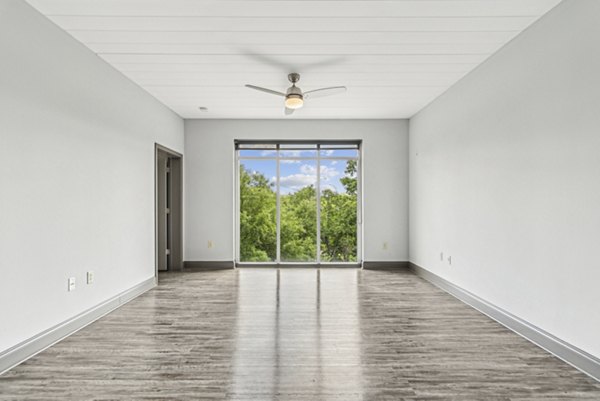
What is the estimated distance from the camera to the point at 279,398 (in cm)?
215

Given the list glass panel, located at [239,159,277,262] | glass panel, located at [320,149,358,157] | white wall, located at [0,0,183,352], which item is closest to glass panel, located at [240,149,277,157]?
glass panel, located at [239,159,277,262]

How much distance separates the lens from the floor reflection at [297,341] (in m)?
2.30

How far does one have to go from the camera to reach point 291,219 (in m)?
6.78

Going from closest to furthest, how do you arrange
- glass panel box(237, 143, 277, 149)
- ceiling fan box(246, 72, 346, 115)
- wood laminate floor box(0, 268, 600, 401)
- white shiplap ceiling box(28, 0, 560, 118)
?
wood laminate floor box(0, 268, 600, 401) < white shiplap ceiling box(28, 0, 560, 118) < ceiling fan box(246, 72, 346, 115) < glass panel box(237, 143, 277, 149)

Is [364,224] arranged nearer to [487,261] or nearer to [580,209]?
[487,261]

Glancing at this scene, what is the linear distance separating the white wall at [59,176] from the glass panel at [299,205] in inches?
110

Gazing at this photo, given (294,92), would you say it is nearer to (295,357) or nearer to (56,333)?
(295,357)

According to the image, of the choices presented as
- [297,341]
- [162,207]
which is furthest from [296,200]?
[297,341]

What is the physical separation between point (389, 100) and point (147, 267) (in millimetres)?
4113

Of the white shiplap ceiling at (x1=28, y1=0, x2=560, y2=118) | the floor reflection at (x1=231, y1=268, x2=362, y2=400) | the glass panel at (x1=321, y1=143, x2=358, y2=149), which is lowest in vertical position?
the floor reflection at (x1=231, y1=268, x2=362, y2=400)

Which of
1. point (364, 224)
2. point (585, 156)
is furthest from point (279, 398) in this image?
point (364, 224)

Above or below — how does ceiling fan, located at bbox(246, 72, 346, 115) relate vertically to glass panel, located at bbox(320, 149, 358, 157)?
above

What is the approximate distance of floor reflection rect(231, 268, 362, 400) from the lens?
2.30 m

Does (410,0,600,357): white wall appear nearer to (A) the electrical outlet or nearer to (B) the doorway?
(A) the electrical outlet
